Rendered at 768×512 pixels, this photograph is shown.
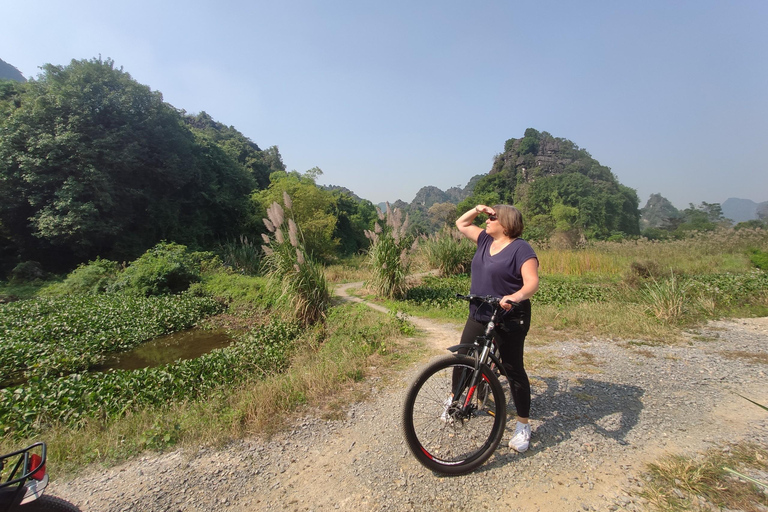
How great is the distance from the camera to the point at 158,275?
9.48 m

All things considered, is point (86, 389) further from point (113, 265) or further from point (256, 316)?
point (113, 265)

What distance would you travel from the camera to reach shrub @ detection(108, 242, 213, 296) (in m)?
9.33

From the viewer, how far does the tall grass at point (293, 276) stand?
20.1ft

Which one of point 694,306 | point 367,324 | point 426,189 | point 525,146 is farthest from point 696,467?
point 426,189

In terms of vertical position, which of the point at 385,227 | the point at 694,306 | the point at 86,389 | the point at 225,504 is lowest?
the point at 86,389

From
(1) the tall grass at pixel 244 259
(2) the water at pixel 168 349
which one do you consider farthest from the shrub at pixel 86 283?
(2) the water at pixel 168 349

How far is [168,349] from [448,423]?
586cm

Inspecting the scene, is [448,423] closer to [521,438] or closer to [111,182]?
[521,438]

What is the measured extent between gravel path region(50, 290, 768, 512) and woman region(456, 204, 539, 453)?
1.19 ft

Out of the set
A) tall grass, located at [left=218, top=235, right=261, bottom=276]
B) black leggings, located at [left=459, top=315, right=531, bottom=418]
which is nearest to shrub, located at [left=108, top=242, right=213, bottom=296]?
tall grass, located at [left=218, top=235, right=261, bottom=276]

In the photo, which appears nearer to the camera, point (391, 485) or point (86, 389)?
point (391, 485)

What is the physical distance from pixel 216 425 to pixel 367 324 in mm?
2988

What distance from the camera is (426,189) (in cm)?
13550

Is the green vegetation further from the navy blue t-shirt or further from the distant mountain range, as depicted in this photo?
the distant mountain range
